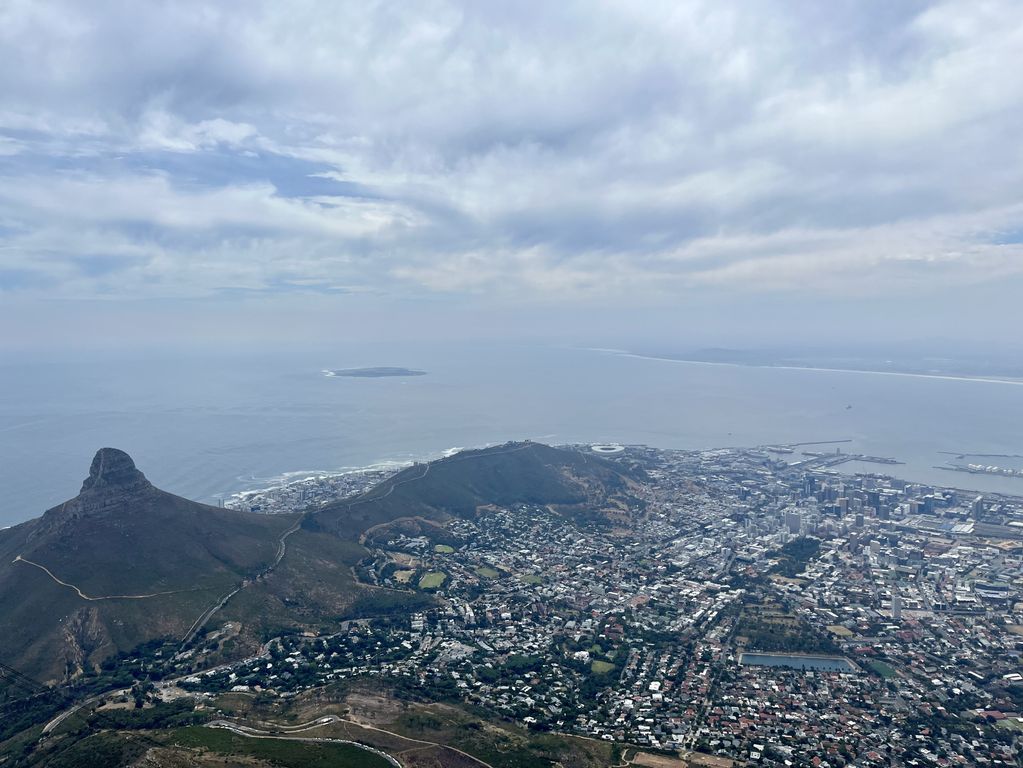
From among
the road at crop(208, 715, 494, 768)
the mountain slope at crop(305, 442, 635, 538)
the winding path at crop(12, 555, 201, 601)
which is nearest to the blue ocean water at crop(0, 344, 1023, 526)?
the mountain slope at crop(305, 442, 635, 538)

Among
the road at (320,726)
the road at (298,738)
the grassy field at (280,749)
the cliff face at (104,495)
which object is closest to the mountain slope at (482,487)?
the cliff face at (104,495)

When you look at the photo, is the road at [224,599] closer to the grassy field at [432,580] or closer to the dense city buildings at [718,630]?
the dense city buildings at [718,630]

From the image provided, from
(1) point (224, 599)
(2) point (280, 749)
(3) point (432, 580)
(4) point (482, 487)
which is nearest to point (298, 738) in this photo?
(2) point (280, 749)

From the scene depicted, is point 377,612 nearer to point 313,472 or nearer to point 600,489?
point 600,489

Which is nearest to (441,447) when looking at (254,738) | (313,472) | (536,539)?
(313,472)

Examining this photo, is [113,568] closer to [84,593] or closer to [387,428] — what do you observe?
[84,593]
